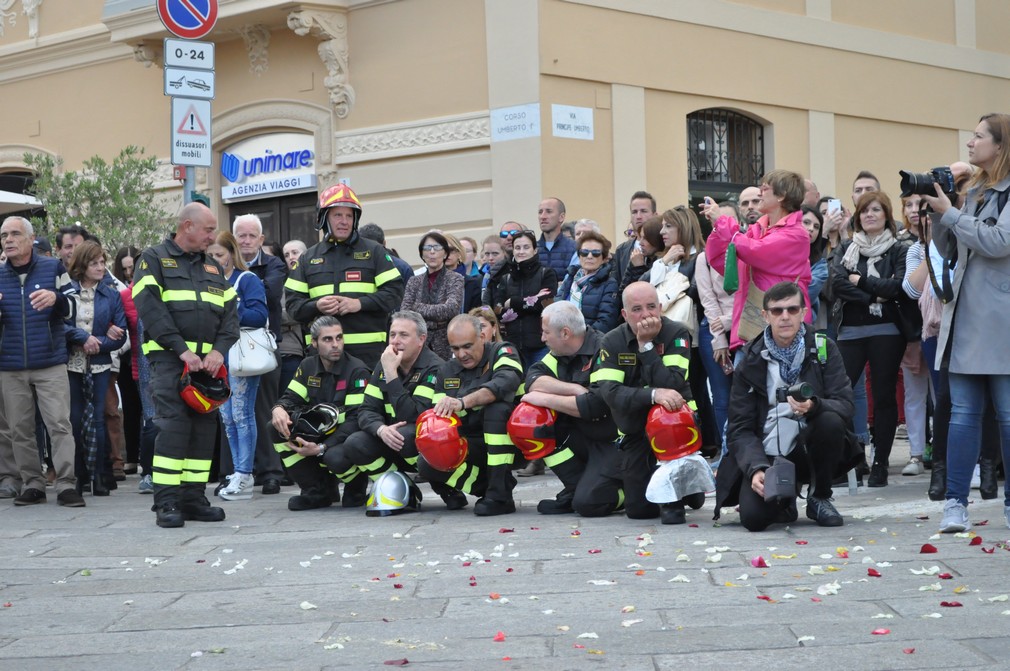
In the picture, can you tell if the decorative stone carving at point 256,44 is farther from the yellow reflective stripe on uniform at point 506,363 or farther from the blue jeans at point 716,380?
the yellow reflective stripe on uniform at point 506,363

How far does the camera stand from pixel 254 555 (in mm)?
7645

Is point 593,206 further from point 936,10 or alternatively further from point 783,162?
point 936,10

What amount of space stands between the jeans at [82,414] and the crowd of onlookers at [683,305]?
1 centimetres

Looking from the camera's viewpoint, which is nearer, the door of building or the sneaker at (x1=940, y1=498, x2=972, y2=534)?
the sneaker at (x1=940, y1=498, x2=972, y2=534)

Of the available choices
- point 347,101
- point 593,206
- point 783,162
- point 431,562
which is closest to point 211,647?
point 431,562

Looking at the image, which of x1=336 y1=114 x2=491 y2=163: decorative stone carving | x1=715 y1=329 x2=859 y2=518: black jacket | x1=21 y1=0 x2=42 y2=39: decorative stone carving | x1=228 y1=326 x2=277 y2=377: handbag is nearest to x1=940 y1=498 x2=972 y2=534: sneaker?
x1=715 y1=329 x2=859 y2=518: black jacket

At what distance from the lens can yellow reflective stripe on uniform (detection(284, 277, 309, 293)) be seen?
33.9 feet

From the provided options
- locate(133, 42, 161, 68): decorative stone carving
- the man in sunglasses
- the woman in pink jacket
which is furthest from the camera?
locate(133, 42, 161, 68): decorative stone carving

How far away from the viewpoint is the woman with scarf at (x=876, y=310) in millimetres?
9633

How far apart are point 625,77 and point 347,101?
3.29 m

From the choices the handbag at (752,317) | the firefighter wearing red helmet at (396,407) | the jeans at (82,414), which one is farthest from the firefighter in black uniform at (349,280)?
the handbag at (752,317)

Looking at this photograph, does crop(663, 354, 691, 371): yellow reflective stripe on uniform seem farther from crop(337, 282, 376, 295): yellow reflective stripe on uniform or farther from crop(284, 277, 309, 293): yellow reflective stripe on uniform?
crop(284, 277, 309, 293): yellow reflective stripe on uniform

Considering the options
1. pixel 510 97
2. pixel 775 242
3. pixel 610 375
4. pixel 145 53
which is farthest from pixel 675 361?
pixel 145 53

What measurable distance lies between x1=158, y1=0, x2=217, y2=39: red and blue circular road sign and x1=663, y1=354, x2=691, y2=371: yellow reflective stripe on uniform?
533cm
